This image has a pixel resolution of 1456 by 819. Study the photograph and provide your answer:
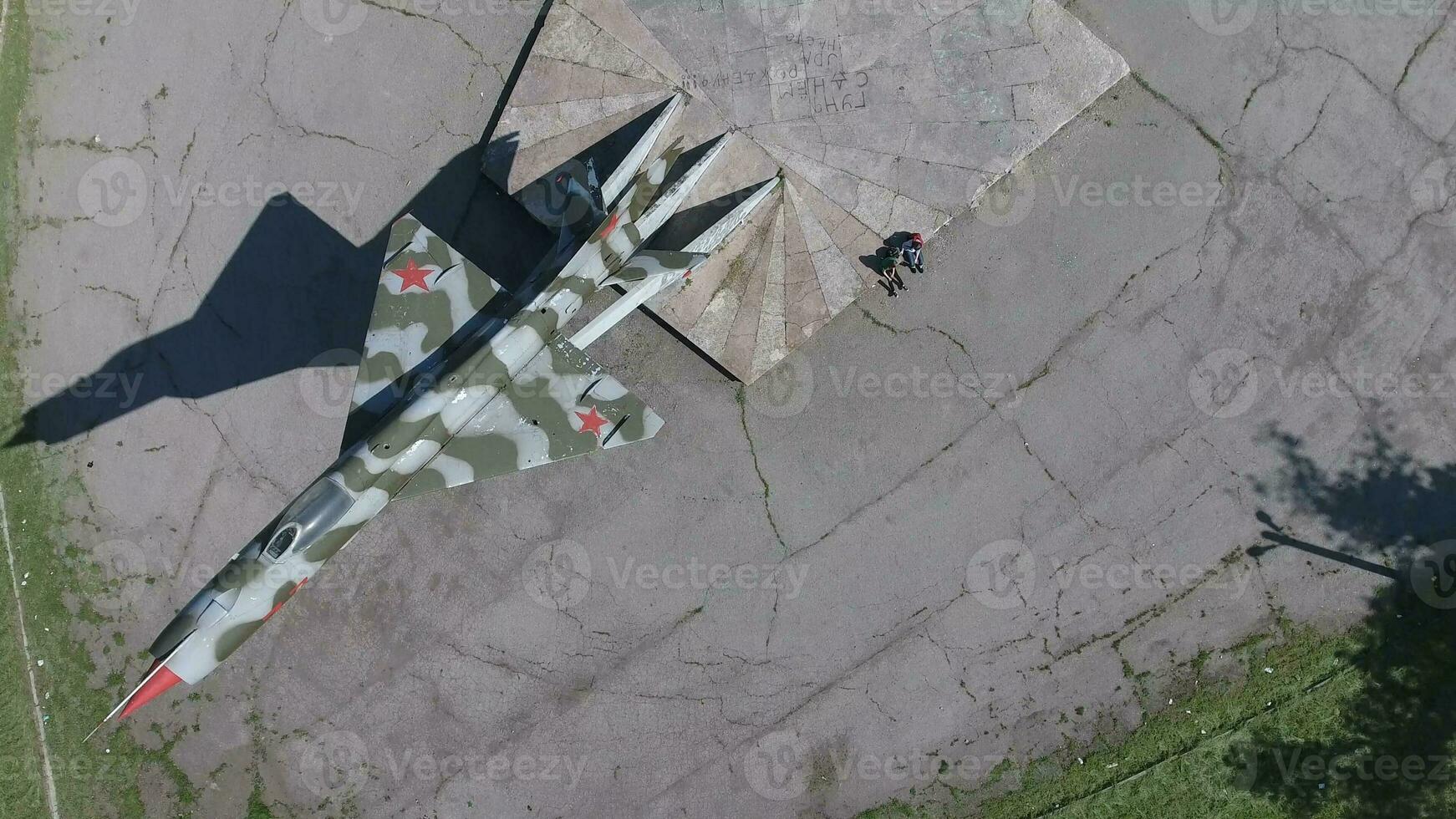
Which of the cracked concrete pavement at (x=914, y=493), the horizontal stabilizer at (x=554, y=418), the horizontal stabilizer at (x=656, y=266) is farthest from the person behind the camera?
the cracked concrete pavement at (x=914, y=493)

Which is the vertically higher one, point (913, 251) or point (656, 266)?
point (656, 266)

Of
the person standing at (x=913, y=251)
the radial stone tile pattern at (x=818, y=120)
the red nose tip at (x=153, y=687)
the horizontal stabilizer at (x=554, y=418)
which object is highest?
the radial stone tile pattern at (x=818, y=120)

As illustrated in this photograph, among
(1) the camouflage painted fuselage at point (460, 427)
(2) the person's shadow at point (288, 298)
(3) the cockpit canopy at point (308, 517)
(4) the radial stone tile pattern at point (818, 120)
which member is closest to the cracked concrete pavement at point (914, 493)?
(2) the person's shadow at point (288, 298)

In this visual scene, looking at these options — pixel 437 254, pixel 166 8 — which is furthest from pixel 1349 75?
pixel 166 8

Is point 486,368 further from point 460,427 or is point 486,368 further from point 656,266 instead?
point 656,266

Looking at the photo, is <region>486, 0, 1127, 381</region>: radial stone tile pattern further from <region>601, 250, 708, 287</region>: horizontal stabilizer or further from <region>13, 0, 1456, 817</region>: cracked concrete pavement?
<region>601, 250, 708, 287</region>: horizontal stabilizer

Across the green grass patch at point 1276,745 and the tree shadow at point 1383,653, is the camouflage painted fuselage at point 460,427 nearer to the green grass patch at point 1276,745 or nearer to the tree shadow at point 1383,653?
the green grass patch at point 1276,745

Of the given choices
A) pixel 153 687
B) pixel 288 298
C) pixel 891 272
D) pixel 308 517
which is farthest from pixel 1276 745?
pixel 288 298
